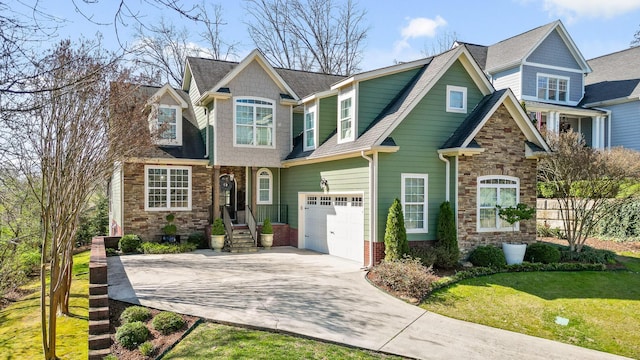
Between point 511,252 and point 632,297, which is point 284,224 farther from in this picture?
point 632,297

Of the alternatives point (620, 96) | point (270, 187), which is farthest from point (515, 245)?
point (620, 96)

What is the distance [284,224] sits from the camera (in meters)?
18.8

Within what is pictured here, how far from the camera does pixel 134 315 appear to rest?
8484 mm

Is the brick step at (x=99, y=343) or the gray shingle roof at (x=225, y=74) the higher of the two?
the gray shingle roof at (x=225, y=74)

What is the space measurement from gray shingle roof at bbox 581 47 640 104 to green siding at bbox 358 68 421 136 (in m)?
17.3

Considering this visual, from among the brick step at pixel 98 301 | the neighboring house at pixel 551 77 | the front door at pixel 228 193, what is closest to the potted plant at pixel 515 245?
the brick step at pixel 98 301

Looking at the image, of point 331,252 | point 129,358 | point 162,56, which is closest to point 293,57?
point 162,56

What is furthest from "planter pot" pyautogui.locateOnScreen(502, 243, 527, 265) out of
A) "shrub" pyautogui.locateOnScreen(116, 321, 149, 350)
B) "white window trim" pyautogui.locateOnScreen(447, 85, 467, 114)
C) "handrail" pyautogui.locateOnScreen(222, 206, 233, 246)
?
"shrub" pyautogui.locateOnScreen(116, 321, 149, 350)

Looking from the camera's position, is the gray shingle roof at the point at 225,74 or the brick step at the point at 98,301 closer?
the brick step at the point at 98,301

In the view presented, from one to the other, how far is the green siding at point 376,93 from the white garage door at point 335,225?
100 inches

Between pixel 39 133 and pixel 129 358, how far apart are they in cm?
393

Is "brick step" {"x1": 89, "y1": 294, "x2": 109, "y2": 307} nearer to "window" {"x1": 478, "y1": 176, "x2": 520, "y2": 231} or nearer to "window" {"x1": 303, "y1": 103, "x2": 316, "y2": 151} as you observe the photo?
"window" {"x1": 303, "y1": 103, "x2": 316, "y2": 151}

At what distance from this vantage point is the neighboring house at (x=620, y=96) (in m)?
24.7

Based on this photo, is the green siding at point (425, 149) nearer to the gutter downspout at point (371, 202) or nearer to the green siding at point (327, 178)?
the gutter downspout at point (371, 202)
